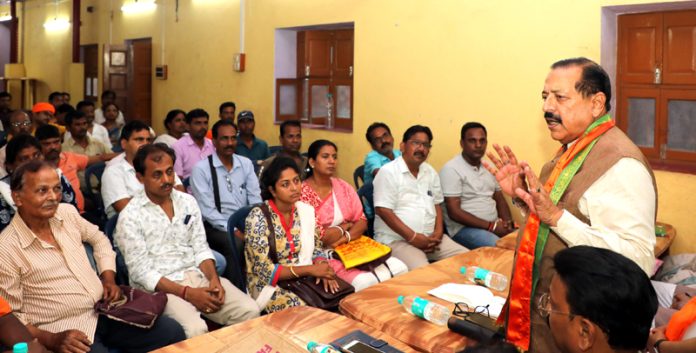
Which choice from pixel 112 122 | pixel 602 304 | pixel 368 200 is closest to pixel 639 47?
pixel 368 200

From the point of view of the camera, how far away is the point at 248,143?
6.20m

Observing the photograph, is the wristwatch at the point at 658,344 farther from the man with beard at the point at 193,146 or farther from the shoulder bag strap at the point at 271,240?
the man with beard at the point at 193,146

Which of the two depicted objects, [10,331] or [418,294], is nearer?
[10,331]

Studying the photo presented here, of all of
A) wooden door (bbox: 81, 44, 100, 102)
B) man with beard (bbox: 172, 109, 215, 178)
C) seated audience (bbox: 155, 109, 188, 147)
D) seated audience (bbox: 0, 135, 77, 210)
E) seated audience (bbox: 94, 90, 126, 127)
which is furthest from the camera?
wooden door (bbox: 81, 44, 100, 102)

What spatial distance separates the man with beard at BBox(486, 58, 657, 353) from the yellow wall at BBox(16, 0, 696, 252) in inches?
104

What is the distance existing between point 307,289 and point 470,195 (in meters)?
1.81

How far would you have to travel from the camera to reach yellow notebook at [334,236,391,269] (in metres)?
3.53

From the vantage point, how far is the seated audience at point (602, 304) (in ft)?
4.61

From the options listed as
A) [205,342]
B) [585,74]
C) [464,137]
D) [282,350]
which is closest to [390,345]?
[282,350]

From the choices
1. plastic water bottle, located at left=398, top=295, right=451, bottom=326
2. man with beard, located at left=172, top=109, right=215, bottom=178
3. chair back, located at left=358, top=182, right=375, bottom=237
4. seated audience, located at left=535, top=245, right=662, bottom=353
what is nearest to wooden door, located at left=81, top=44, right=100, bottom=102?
man with beard, located at left=172, top=109, right=215, bottom=178

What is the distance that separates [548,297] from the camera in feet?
5.16

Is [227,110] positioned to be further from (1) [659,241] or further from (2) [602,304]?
(2) [602,304]

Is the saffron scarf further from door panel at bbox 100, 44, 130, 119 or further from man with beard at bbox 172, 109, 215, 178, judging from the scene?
door panel at bbox 100, 44, 130, 119

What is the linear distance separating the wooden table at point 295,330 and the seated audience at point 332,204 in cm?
132
